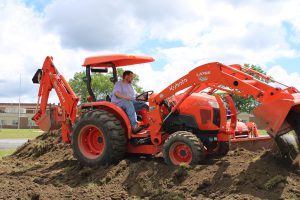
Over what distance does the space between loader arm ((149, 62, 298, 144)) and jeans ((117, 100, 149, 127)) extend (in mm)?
485

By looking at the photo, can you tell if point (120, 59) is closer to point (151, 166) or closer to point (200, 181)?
point (151, 166)

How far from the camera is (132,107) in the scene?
9.45 m

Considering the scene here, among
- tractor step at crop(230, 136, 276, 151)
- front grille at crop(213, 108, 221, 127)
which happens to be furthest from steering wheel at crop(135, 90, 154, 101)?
tractor step at crop(230, 136, 276, 151)

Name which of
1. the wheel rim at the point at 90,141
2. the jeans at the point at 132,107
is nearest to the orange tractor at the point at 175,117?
the wheel rim at the point at 90,141

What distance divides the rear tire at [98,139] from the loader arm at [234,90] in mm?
742

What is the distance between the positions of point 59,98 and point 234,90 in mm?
4895

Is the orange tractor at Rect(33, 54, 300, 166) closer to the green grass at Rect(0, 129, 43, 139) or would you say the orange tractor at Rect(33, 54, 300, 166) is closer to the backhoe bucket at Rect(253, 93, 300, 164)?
the backhoe bucket at Rect(253, 93, 300, 164)

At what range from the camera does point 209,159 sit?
29.6 ft

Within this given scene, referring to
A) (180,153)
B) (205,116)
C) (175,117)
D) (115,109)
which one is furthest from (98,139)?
(205,116)

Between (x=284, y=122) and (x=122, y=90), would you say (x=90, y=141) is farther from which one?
(x=284, y=122)

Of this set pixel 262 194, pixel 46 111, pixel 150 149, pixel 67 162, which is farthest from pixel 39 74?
pixel 262 194

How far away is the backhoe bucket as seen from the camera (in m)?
6.93

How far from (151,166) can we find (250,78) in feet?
7.72

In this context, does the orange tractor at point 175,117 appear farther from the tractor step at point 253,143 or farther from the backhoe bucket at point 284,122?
the tractor step at point 253,143
